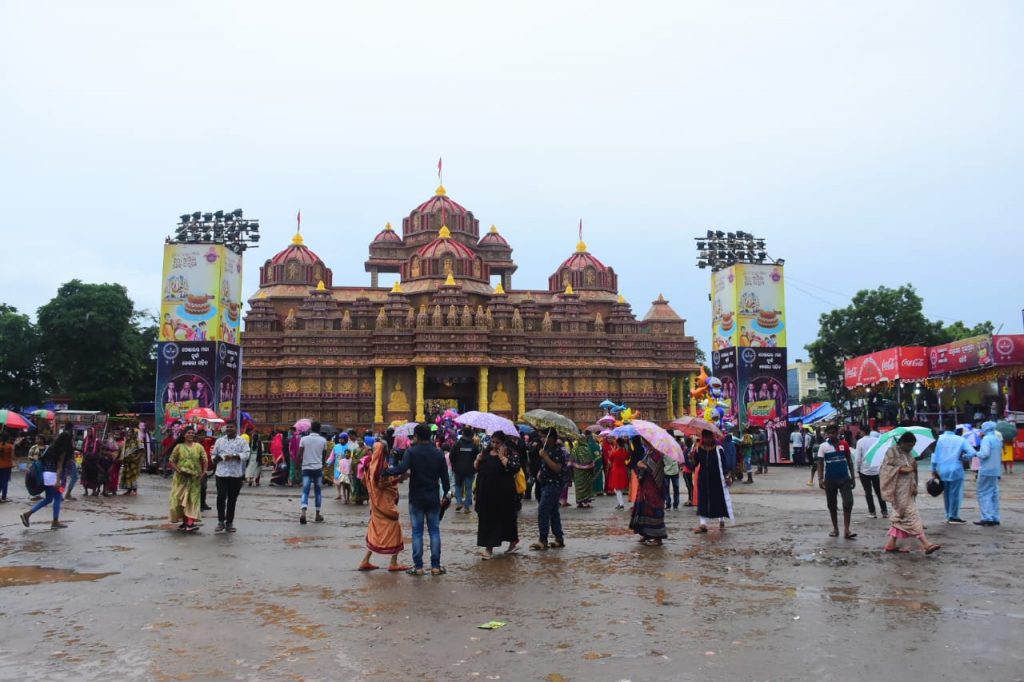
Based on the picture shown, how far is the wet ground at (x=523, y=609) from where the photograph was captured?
535 centimetres

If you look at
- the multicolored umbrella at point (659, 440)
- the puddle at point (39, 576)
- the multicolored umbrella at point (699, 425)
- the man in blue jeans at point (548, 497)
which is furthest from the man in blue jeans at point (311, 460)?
the multicolored umbrella at point (699, 425)

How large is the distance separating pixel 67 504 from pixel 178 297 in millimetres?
16457

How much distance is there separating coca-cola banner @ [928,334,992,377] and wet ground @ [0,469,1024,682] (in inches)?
806

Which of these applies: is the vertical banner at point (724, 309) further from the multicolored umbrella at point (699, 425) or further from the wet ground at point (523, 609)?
the wet ground at point (523, 609)

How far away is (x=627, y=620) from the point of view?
6480mm

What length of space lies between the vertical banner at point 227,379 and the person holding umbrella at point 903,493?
2482cm

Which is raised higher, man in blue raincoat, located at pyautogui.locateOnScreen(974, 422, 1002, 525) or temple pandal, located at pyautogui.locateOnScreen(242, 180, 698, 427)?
temple pandal, located at pyautogui.locateOnScreen(242, 180, 698, 427)

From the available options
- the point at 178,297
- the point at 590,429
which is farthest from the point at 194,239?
the point at 590,429

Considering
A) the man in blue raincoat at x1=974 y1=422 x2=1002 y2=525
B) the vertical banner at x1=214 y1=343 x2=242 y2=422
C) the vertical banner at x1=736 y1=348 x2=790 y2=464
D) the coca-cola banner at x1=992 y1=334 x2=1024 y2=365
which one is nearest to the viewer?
the man in blue raincoat at x1=974 y1=422 x2=1002 y2=525

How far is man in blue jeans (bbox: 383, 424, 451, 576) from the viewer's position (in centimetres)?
854

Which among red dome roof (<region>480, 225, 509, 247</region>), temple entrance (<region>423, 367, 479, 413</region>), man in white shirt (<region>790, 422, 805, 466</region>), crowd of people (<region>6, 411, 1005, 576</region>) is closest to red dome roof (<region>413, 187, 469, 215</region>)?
red dome roof (<region>480, 225, 509, 247</region>)

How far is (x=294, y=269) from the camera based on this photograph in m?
53.7

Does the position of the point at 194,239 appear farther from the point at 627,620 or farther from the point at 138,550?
the point at 627,620

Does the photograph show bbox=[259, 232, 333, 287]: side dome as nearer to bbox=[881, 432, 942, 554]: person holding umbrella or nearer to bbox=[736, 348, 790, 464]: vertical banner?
bbox=[736, 348, 790, 464]: vertical banner
